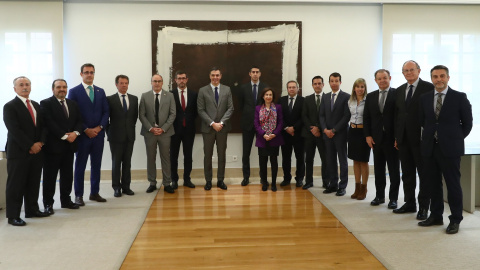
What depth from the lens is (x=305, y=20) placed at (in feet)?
23.1

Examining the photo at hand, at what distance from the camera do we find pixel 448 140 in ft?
12.9

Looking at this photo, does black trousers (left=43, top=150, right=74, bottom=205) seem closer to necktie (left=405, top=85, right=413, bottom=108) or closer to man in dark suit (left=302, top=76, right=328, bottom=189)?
man in dark suit (left=302, top=76, right=328, bottom=189)

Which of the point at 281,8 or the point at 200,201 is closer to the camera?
the point at 200,201

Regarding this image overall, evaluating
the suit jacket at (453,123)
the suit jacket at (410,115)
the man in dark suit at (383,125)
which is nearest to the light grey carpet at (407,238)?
the man in dark suit at (383,125)

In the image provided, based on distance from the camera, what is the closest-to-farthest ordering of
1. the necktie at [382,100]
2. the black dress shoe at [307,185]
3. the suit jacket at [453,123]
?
1. the suit jacket at [453,123]
2. the necktie at [382,100]
3. the black dress shoe at [307,185]

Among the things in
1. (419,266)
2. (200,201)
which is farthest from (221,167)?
(419,266)

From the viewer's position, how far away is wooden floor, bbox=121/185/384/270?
3328 mm

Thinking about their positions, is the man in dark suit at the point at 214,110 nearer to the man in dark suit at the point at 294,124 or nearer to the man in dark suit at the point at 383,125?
the man in dark suit at the point at 294,124

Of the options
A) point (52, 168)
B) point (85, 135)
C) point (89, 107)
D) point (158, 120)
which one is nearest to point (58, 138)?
point (52, 168)

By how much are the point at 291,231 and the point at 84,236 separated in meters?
1.87

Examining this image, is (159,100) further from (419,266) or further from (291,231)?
(419,266)

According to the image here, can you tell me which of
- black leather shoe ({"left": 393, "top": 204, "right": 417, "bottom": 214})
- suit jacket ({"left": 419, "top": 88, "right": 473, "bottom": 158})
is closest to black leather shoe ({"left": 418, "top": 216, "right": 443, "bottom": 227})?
black leather shoe ({"left": 393, "top": 204, "right": 417, "bottom": 214})

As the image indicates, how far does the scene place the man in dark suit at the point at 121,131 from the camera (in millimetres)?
5645

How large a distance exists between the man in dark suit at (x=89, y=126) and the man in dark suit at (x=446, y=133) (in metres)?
3.63
